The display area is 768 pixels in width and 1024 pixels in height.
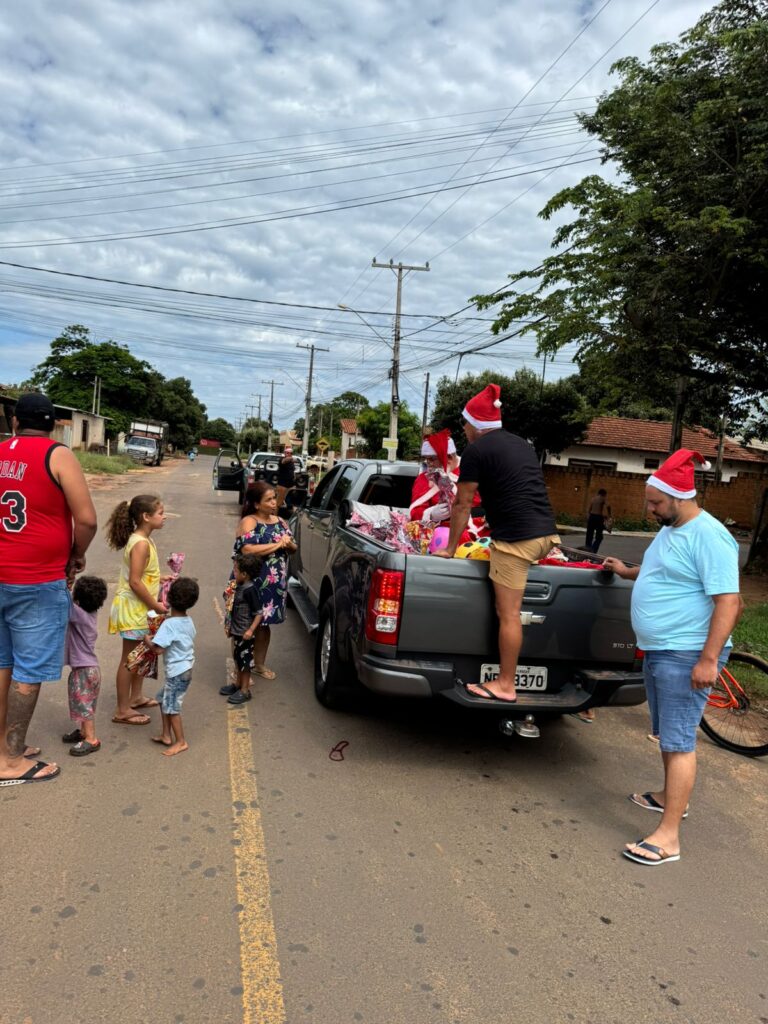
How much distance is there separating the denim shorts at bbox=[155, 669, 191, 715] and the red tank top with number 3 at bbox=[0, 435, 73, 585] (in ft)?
3.16

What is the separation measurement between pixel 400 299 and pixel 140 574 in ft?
85.8

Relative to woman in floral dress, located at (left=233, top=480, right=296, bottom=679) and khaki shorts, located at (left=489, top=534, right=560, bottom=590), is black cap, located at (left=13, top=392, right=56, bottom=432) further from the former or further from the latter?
khaki shorts, located at (left=489, top=534, right=560, bottom=590)

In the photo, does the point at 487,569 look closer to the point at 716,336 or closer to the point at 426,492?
the point at 426,492

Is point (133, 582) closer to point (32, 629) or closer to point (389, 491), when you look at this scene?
point (32, 629)

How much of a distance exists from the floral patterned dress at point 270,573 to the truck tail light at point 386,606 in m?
1.48

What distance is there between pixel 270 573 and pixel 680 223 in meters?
7.34

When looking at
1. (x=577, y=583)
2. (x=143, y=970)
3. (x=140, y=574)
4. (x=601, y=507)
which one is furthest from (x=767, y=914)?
(x=601, y=507)

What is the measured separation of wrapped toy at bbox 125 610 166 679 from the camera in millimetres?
4297

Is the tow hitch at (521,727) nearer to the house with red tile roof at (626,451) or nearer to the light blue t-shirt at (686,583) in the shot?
the light blue t-shirt at (686,583)

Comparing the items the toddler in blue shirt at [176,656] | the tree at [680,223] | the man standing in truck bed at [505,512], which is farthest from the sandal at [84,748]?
the tree at [680,223]

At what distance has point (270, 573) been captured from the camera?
5176 mm

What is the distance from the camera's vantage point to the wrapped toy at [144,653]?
430 cm

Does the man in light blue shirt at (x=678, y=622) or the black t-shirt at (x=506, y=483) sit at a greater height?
the black t-shirt at (x=506, y=483)

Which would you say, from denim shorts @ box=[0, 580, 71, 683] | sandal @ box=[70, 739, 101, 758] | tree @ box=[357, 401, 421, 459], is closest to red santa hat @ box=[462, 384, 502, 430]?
denim shorts @ box=[0, 580, 71, 683]
